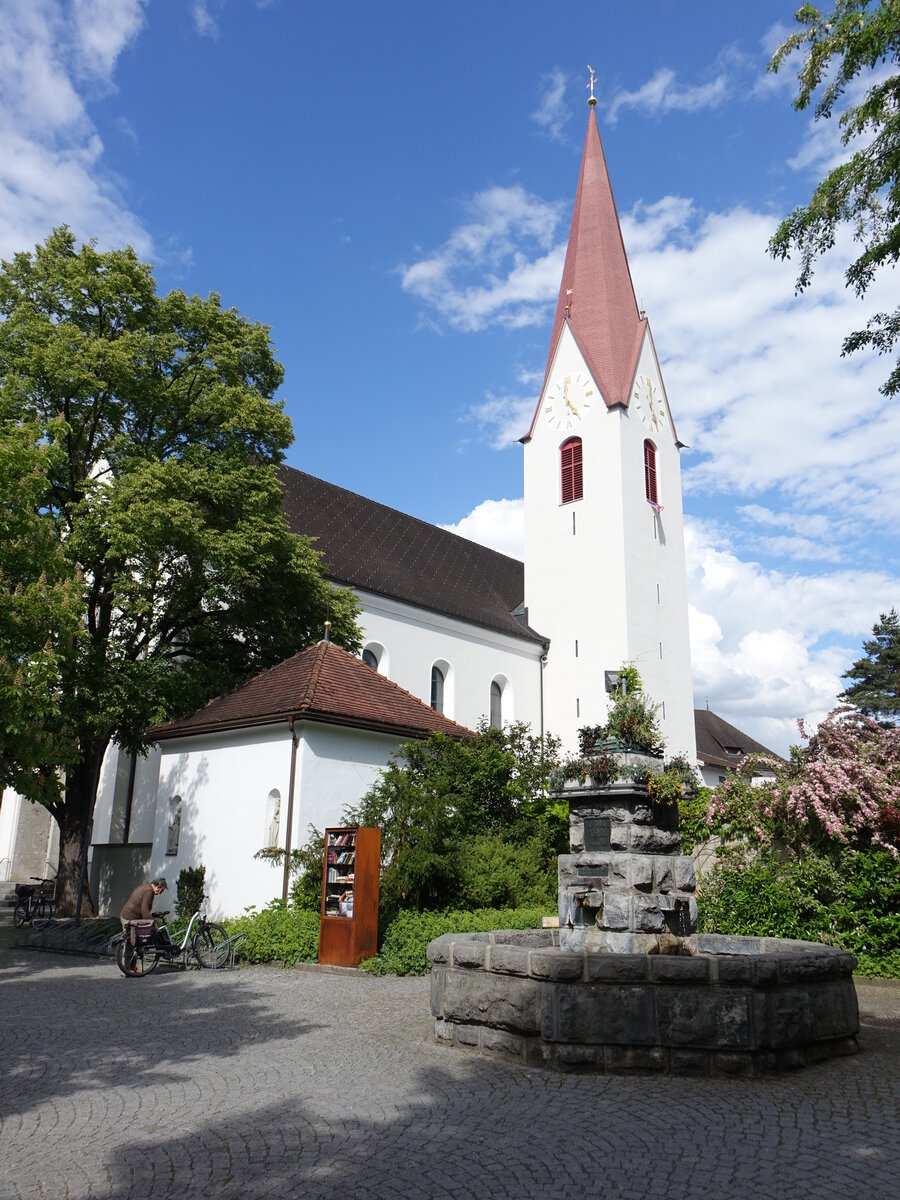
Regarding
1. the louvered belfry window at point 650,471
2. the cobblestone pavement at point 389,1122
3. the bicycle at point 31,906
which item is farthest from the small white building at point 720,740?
the cobblestone pavement at point 389,1122

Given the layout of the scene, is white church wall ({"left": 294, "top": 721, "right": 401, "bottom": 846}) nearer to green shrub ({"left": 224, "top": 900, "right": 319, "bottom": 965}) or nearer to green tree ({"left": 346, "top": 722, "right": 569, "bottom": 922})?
green tree ({"left": 346, "top": 722, "right": 569, "bottom": 922})

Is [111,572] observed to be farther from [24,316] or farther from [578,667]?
[578,667]

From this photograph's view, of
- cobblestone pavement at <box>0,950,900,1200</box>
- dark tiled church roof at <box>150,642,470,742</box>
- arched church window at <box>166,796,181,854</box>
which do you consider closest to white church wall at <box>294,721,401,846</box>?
dark tiled church roof at <box>150,642,470,742</box>

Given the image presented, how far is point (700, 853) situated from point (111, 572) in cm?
1201

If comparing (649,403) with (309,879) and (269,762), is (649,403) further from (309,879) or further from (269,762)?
(309,879)

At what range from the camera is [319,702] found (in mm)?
15672

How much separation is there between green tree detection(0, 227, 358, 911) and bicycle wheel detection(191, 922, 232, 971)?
412cm

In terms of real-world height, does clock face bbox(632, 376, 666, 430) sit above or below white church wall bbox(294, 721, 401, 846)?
above

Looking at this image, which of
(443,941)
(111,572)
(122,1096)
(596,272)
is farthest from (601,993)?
(596,272)

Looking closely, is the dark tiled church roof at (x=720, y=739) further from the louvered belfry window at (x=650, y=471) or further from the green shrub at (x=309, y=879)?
the green shrub at (x=309, y=879)

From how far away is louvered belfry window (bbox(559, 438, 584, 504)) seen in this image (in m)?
34.2

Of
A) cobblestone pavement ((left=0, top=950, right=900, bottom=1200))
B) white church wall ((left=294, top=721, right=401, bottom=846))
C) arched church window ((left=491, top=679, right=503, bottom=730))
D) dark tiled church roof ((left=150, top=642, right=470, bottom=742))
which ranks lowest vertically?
cobblestone pavement ((left=0, top=950, right=900, bottom=1200))

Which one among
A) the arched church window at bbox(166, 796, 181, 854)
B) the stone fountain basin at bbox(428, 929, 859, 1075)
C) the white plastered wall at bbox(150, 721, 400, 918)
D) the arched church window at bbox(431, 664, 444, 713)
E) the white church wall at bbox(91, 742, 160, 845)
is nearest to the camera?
the stone fountain basin at bbox(428, 929, 859, 1075)

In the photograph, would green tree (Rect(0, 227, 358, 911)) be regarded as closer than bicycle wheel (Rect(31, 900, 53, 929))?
Yes
